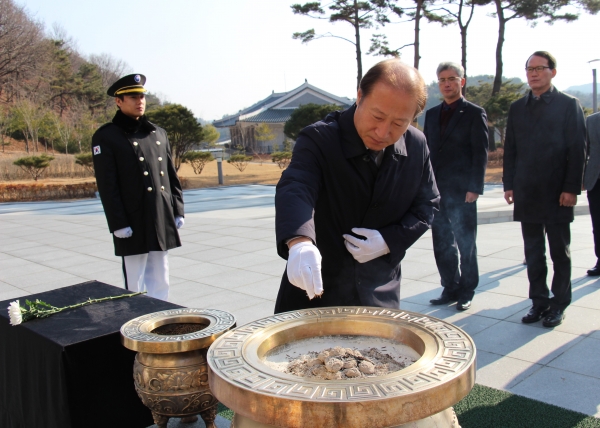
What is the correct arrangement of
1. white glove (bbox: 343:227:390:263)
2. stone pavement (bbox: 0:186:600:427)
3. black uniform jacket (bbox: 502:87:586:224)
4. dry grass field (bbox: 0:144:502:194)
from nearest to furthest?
1. white glove (bbox: 343:227:390:263)
2. stone pavement (bbox: 0:186:600:427)
3. black uniform jacket (bbox: 502:87:586:224)
4. dry grass field (bbox: 0:144:502:194)

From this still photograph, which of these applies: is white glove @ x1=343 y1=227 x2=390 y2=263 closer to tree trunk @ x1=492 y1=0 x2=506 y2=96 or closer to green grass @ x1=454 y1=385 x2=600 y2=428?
green grass @ x1=454 y1=385 x2=600 y2=428

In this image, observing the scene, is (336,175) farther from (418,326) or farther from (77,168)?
(77,168)

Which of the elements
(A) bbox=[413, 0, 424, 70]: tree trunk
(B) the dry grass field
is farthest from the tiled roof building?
(A) bbox=[413, 0, 424, 70]: tree trunk

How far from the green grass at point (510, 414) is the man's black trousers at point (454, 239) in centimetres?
164

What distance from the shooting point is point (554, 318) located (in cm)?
375

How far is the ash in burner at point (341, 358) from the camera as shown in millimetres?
1352

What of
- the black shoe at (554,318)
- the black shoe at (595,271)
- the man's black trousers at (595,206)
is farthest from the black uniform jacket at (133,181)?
the man's black trousers at (595,206)

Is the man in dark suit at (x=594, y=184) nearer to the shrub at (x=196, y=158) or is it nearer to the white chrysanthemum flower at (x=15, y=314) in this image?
the white chrysanthemum flower at (x=15, y=314)

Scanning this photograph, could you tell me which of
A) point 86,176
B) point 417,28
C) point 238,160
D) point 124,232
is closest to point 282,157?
point 238,160

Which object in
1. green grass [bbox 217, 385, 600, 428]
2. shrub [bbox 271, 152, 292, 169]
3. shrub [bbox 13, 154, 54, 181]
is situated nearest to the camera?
green grass [bbox 217, 385, 600, 428]

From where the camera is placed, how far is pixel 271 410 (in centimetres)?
112

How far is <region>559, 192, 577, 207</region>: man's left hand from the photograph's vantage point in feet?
12.0

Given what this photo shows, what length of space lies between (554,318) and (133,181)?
3084 millimetres

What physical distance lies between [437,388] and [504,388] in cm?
196
